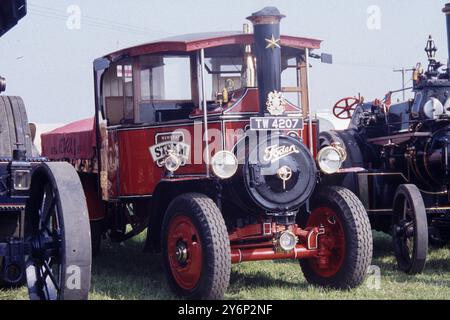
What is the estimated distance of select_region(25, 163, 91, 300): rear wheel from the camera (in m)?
3.08

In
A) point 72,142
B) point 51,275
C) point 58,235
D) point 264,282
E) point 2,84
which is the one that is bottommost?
point 264,282

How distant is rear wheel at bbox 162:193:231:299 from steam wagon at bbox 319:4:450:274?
6.11 feet

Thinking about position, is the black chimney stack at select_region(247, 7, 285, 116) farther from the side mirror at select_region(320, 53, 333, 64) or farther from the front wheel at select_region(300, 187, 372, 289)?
the front wheel at select_region(300, 187, 372, 289)

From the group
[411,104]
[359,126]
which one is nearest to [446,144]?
[411,104]

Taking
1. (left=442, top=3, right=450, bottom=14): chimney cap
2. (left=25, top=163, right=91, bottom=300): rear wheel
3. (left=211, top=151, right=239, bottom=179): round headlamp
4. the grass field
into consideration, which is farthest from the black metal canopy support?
(left=442, top=3, right=450, bottom=14): chimney cap

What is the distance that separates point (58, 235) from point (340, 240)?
258cm

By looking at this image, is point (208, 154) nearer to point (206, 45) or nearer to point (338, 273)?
point (206, 45)

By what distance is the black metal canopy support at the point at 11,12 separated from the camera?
3.37 metres

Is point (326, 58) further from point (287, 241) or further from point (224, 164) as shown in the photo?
point (287, 241)

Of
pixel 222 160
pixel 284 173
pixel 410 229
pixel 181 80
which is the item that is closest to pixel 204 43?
pixel 181 80

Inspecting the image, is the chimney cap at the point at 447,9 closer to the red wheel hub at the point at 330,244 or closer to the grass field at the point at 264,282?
the grass field at the point at 264,282

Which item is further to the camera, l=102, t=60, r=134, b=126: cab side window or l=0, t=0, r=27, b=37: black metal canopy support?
l=102, t=60, r=134, b=126: cab side window

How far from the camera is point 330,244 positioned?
5.45m

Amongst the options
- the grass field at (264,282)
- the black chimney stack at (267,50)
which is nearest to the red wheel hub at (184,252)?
the grass field at (264,282)
